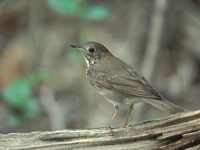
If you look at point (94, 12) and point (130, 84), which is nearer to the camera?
point (130, 84)

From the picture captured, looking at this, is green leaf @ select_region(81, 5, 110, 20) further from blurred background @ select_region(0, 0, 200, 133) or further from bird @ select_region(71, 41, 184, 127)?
bird @ select_region(71, 41, 184, 127)

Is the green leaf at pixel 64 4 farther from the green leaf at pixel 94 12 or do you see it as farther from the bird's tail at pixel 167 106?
the bird's tail at pixel 167 106

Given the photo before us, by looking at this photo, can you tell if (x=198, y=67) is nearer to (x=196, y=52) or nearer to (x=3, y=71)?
(x=196, y=52)

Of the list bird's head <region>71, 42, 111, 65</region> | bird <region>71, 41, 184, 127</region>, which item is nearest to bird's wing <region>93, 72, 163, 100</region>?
bird <region>71, 41, 184, 127</region>

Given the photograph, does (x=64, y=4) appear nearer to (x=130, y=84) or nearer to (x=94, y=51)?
(x=94, y=51)

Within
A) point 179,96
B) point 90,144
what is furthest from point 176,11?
point 90,144

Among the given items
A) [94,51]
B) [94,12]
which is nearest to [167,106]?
[94,51]

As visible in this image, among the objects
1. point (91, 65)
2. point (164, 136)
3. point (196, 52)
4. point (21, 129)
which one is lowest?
point (164, 136)
